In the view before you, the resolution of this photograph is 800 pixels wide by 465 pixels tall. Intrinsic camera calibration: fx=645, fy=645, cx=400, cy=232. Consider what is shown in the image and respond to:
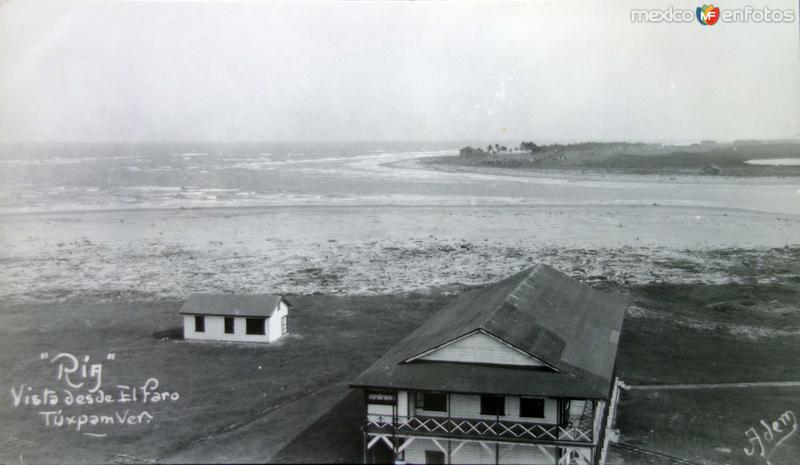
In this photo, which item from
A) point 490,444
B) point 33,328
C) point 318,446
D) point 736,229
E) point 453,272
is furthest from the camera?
point 736,229

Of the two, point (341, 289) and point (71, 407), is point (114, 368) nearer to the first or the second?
point (71, 407)

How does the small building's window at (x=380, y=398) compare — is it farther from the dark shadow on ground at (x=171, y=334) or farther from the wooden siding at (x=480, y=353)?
the dark shadow on ground at (x=171, y=334)

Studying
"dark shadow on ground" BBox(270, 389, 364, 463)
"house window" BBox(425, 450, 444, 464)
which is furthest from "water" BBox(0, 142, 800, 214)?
"house window" BBox(425, 450, 444, 464)

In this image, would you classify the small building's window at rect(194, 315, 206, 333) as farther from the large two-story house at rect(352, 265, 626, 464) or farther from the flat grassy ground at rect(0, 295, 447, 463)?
the large two-story house at rect(352, 265, 626, 464)

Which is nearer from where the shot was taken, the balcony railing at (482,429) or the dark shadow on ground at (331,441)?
the balcony railing at (482,429)

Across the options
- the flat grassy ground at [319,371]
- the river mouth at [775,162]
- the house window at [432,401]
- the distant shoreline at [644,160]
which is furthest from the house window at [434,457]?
the river mouth at [775,162]

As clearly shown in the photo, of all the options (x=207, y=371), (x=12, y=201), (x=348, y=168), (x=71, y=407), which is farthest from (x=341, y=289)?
(x=348, y=168)
